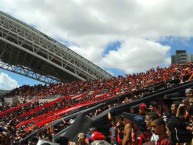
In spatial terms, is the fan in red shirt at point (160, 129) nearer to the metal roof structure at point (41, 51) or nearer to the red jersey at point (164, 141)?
the red jersey at point (164, 141)

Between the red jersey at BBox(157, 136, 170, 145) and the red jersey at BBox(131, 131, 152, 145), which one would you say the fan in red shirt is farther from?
the red jersey at BBox(131, 131, 152, 145)

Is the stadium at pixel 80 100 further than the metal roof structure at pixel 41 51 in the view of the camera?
No

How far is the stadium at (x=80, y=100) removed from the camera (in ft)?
20.8

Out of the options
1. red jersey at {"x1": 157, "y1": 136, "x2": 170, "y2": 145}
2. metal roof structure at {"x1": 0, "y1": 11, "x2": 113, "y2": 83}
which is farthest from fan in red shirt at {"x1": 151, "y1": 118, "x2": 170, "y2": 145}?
metal roof structure at {"x1": 0, "y1": 11, "x2": 113, "y2": 83}

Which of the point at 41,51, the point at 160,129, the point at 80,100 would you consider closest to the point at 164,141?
the point at 160,129

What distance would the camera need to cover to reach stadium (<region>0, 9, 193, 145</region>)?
6348mm

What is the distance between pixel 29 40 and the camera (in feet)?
155

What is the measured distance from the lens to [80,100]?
88.9 ft

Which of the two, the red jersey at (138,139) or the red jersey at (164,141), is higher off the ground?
the red jersey at (138,139)

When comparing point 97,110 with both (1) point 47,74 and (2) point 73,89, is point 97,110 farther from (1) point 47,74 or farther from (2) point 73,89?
(1) point 47,74

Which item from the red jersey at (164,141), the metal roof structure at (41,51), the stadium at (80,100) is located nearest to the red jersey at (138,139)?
the stadium at (80,100)

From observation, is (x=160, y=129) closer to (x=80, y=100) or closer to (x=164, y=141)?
(x=164, y=141)

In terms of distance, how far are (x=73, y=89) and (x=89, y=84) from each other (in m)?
1.76

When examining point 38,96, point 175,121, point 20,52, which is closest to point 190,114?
point 175,121
